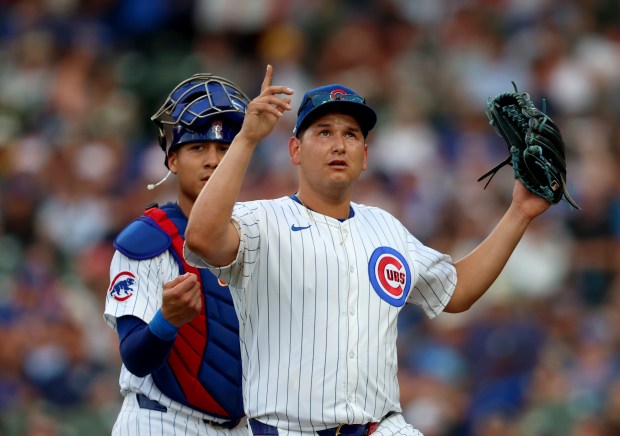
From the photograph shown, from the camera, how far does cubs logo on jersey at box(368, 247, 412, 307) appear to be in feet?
15.4

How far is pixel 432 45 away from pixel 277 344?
8.56 m

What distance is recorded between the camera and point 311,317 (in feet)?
14.9

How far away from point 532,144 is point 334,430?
51.8 inches

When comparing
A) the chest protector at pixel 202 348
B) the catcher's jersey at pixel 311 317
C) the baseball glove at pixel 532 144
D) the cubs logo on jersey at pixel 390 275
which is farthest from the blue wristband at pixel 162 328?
the baseball glove at pixel 532 144

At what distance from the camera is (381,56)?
1290 cm

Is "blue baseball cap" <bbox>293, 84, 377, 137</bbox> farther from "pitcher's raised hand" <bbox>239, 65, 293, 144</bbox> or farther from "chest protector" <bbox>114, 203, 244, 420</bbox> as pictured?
"chest protector" <bbox>114, 203, 244, 420</bbox>

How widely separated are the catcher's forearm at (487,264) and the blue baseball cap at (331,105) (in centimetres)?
72

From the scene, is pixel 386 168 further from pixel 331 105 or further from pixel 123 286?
pixel 331 105

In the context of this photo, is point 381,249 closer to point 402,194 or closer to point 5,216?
point 402,194

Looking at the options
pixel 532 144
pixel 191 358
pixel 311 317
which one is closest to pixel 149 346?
pixel 191 358

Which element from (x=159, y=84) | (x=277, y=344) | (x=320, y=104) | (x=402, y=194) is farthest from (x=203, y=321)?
(x=159, y=84)

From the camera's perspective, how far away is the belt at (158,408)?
16.9ft

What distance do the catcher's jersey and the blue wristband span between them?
0.25 meters

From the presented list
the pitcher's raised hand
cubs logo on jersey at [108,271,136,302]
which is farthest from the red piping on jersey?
the pitcher's raised hand
